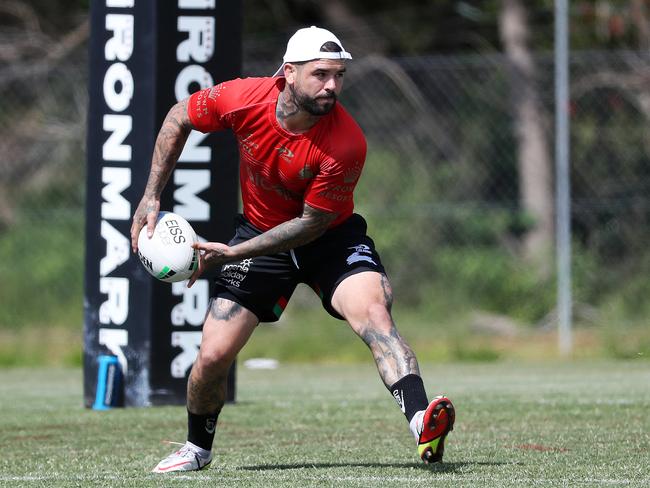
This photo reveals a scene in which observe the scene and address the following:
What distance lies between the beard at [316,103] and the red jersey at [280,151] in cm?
11

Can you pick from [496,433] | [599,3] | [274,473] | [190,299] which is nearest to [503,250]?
[599,3]

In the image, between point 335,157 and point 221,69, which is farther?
point 221,69

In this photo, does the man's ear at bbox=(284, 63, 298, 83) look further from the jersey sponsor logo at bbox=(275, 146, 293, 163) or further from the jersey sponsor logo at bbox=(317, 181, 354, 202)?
the jersey sponsor logo at bbox=(317, 181, 354, 202)

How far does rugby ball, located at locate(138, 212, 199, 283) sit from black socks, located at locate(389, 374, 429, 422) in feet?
3.85

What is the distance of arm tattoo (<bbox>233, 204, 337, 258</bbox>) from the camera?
22.2 feet

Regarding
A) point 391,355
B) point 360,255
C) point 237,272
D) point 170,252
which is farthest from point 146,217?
point 391,355

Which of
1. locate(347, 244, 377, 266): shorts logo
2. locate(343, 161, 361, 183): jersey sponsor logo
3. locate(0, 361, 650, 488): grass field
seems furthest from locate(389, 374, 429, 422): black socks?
locate(343, 161, 361, 183): jersey sponsor logo

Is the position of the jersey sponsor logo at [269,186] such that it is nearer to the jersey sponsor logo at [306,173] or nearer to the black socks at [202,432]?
the jersey sponsor logo at [306,173]

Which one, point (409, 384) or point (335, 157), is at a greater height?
point (335, 157)

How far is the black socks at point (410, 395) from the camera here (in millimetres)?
6395

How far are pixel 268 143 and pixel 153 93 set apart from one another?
353 centimetres

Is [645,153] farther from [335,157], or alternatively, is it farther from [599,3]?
[335,157]

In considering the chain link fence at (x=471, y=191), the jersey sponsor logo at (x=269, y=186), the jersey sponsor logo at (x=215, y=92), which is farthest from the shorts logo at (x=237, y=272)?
the chain link fence at (x=471, y=191)

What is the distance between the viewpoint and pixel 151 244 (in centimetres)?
686
